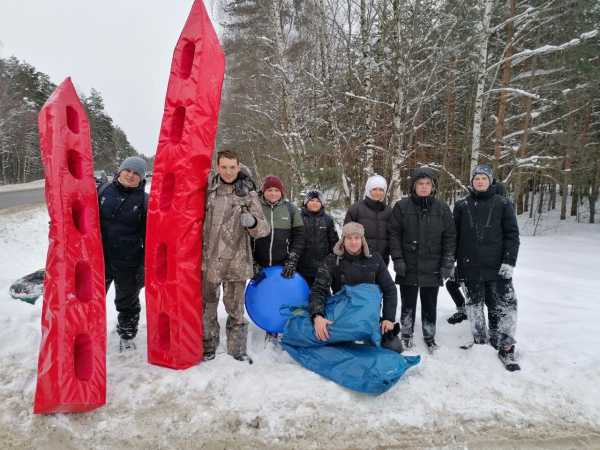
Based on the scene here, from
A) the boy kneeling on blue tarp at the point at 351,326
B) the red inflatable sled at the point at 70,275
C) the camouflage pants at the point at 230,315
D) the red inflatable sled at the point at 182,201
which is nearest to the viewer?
the red inflatable sled at the point at 70,275

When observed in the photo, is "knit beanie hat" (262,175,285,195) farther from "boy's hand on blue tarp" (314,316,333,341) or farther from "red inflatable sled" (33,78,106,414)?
"red inflatable sled" (33,78,106,414)

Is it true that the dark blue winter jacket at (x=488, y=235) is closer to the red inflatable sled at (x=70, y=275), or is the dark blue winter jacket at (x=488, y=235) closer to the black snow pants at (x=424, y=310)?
the black snow pants at (x=424, y=310)

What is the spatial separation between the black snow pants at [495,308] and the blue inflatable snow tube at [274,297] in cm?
169

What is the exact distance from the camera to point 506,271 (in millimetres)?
3416

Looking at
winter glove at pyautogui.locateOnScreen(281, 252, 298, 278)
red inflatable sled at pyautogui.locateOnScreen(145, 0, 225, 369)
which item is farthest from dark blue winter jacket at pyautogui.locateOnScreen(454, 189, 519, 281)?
red inflatable sled at pyautogui.locateOnScreen(145, 0, 225, 369)

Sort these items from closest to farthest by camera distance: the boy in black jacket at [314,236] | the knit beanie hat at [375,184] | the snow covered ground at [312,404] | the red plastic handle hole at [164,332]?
1. the snow covered ground at [312,404]
2. the red plastic handle hole at [164,332]
3. the knit beanie hat at [375,184]
4. the boy in black jacket at [314,236]

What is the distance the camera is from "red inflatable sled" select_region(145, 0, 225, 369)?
10.2 ft

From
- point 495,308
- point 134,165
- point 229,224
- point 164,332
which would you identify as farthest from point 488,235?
point 134,165

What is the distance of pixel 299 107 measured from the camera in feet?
36.6

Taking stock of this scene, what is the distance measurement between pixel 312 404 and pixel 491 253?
2.20 metres

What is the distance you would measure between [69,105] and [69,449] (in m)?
2.54

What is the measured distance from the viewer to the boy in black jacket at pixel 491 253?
3451 mm

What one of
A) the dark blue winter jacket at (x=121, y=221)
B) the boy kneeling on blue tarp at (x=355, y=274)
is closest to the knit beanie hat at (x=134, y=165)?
the dark blue winter jacket at (x=121, y=221)

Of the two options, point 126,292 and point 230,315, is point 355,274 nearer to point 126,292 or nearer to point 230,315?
point 230,315
